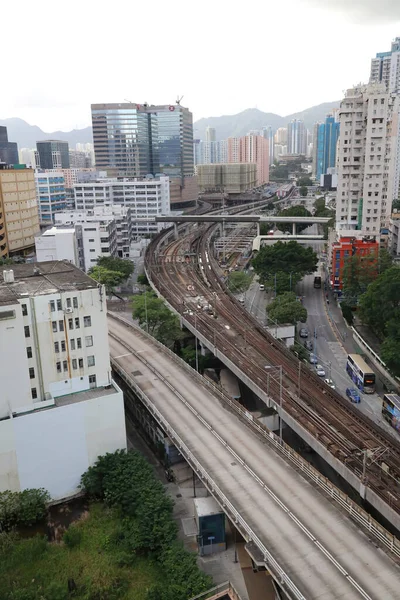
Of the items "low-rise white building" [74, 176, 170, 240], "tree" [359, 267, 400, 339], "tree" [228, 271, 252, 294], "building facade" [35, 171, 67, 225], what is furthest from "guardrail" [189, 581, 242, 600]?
"building facade" [35, 171, 67, 225]

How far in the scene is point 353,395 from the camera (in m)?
40.7

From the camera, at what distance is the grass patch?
919 inches

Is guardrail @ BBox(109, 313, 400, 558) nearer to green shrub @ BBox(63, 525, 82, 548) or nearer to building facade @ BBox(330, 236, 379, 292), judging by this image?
green shrub @ BBox(63, 525, 82, 548)

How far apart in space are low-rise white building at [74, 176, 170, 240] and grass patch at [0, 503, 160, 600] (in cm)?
8797

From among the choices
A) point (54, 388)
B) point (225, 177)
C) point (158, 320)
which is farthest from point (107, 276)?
point (225, 177)

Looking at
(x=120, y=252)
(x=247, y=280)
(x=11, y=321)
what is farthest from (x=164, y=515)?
(x=120, y=252)

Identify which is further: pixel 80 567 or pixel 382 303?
pixel 382 303

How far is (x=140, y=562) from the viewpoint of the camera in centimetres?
2506

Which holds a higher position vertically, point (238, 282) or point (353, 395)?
point (238, 282)

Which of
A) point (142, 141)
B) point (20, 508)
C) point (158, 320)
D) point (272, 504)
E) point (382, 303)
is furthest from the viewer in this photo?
point (142, 141)

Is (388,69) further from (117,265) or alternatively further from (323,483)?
(323,483)

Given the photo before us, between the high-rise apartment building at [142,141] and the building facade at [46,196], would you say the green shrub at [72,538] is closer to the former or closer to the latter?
the building facade at [46,196]

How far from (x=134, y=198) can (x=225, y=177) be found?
269ft

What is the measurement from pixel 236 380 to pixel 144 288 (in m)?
30.4
